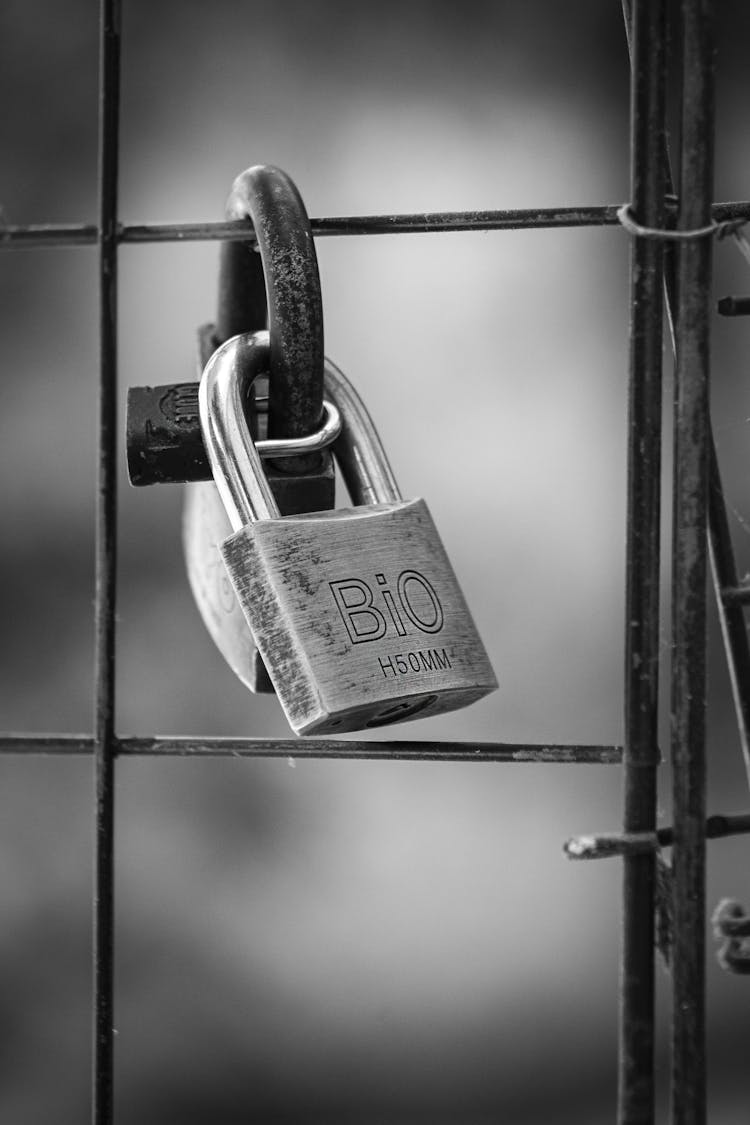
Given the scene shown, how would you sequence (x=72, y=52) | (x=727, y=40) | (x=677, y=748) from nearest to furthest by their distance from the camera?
(x=677, y=748)
(x=727, y=40)
(x=72, y=52)

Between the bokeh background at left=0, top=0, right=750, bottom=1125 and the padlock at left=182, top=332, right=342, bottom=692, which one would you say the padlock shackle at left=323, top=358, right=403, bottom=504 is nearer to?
the padlock at left=182, top=332, right=342, bottom=692

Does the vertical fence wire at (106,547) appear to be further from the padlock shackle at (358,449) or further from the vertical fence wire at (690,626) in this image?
the vertical fence wire at (690,626)

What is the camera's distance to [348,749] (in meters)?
0.52

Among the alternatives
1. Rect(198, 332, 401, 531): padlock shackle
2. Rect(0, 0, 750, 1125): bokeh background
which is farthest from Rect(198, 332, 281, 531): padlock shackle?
Rect(0, 0, 750, 1125): bokeh background

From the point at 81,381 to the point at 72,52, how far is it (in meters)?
0.67

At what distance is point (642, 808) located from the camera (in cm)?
49

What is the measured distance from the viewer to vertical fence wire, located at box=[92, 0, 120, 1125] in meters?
0.53

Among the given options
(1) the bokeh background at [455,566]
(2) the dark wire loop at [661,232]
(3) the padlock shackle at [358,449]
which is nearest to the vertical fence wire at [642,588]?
(2) the dark wire loop at [661,232]

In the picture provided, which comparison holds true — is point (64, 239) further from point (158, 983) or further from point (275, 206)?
point (158, 983)

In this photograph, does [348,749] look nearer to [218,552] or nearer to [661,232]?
[218,552]

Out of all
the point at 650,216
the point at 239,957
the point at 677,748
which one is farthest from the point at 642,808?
the point at 239,957

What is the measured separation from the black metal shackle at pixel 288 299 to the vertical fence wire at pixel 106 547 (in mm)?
62

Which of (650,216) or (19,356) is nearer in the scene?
(650,216)

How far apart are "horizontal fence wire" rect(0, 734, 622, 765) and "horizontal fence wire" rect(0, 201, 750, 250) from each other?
224mm
